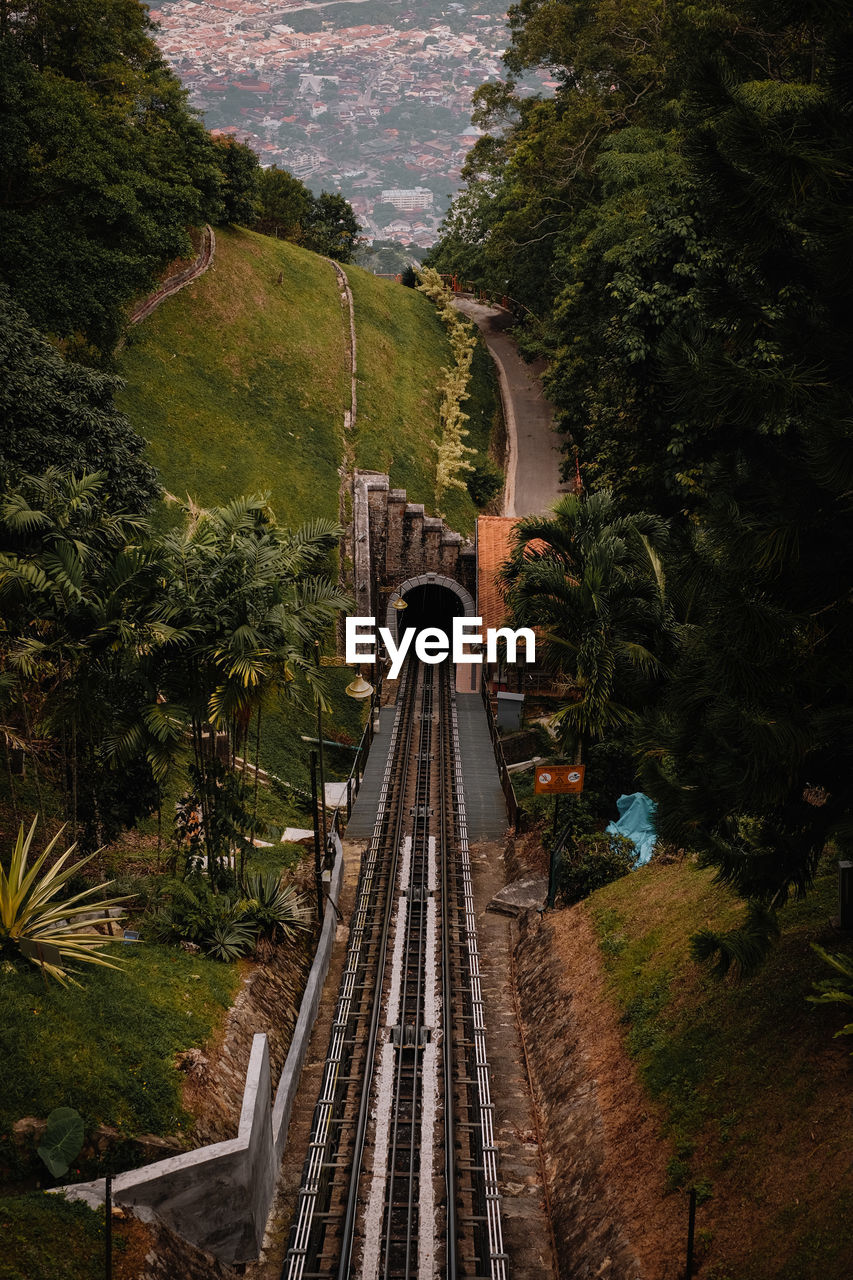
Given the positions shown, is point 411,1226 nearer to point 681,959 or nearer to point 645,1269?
point 645,1269

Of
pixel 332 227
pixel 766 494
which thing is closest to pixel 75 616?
pixel 766 494

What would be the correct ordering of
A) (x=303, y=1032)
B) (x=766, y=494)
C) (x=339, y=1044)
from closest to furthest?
(x=766, y=494) → (x=303, y=1032) → (x=339, y=1044)

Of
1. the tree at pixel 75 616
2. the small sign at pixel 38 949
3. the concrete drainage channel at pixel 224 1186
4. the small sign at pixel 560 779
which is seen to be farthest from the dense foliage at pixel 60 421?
the concrete drainage channel at pixel 224 1186

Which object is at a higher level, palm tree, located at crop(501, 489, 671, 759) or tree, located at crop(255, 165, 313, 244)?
tree, located at crop(255, 165, 313, 244)

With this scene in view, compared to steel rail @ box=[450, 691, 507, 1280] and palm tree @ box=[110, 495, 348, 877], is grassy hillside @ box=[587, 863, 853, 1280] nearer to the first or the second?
steel rail @ box=[450, 691, 507, 1280]

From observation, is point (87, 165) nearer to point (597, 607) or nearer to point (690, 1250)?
point (597, 607)

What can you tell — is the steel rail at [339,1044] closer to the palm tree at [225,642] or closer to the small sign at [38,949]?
the palm tree at [225,642]

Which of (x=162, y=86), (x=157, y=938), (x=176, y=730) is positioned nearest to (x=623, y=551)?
(x=176, y=730)

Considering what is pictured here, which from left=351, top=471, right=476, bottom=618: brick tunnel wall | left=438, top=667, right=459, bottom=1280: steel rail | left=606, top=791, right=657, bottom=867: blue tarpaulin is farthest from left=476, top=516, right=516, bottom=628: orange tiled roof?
left=606, top=791, right=657, bottom=867: blue tarpaulin
